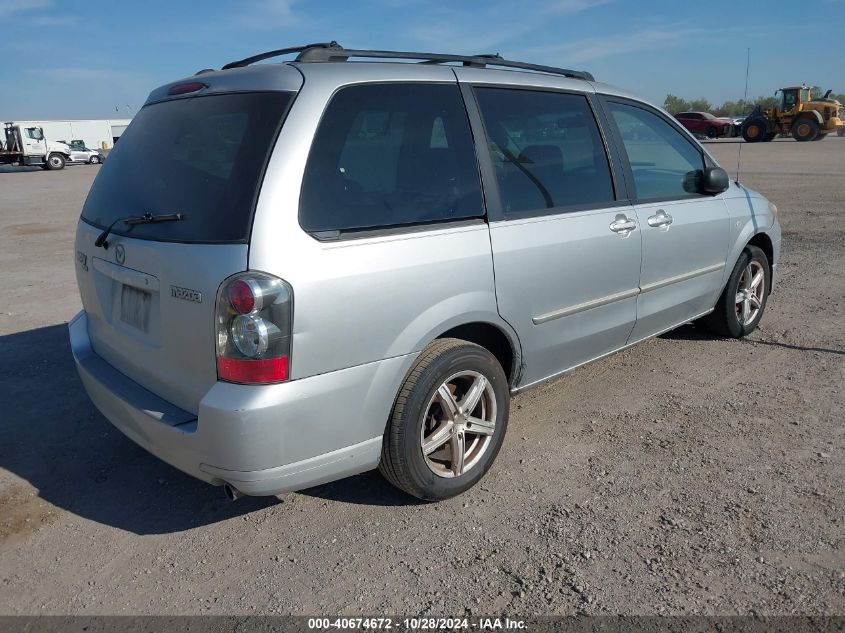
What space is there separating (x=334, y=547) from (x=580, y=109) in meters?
2.72

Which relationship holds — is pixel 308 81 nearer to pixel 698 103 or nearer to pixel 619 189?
pixel 619 189

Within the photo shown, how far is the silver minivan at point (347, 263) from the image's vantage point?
252 centimetres

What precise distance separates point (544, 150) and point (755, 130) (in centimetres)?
3716

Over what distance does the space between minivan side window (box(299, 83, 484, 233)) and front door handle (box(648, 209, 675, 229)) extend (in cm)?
140

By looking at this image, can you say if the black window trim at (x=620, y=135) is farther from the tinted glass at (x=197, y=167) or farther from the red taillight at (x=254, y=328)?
the red taillight at (x=254, y=328)

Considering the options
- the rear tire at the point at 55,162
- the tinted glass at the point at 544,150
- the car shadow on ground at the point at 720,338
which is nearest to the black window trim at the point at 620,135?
the tinted glass at the point at 544,150

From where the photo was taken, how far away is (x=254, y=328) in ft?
8.04

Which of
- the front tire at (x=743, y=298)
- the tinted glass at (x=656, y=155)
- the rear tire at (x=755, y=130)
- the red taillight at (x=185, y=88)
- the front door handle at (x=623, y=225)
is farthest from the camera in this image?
the rear tire at (x=755, y=130)

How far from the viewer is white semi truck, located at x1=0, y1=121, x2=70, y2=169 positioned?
36.9 metres

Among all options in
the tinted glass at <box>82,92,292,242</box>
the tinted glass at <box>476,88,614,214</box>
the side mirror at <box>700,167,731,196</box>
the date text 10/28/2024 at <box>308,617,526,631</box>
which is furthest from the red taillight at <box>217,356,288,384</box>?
the side mirror at <box>700,167,731,196</box>

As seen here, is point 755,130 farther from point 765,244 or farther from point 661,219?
point 661,219

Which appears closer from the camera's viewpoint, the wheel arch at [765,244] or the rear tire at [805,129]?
the wheel arch at [765,244]

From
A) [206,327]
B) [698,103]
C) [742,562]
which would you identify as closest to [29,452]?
[206,327]

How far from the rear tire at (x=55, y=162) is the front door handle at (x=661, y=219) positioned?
4056 centimetres
